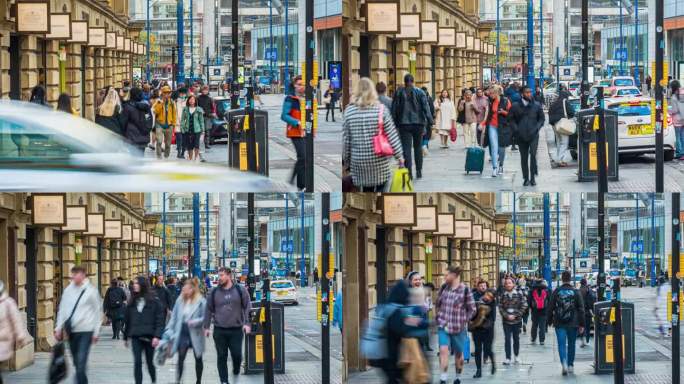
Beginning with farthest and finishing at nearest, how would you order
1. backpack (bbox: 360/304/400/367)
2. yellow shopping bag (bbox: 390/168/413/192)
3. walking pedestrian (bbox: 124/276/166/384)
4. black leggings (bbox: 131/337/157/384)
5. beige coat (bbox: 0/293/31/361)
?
yellow shopping bag (bbox: 390/168/413/192) < black leggings (bbox: 131/337/157/384) < walking pedestrian (bbox: 124/276/166/384) < beige coat (bbox: 0/293/31/361) < backpack (bbox: 360/304/400/367)

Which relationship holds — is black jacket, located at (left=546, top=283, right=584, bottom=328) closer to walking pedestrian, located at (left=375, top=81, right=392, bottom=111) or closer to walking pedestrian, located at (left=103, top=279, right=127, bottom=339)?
walking pedestrian, located at (left=375, top=81, right=392, bottom=111)

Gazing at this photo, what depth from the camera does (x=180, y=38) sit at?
31.6 meters

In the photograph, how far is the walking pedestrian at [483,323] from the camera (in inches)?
980

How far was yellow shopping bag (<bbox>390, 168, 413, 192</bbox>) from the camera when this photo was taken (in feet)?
80.0

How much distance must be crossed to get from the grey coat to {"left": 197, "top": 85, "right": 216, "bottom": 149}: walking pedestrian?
9469mm

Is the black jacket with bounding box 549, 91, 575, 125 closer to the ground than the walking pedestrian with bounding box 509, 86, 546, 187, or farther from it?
farther from it

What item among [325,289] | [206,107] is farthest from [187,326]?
[206,107]

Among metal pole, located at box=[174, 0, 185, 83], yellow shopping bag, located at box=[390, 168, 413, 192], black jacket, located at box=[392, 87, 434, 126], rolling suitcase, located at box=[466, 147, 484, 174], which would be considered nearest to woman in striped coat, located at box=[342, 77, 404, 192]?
yellow shopping bag, located at box=[390, 168, 413, 192]

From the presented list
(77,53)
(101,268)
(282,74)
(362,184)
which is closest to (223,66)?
(282,74)

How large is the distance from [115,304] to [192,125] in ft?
22.2

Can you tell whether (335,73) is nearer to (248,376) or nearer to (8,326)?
(248,376)

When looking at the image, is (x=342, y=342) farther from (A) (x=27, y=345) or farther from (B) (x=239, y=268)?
(A) (x=27, y=345)

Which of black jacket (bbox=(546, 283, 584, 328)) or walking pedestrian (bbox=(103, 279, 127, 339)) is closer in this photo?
walking pedestrian (bbox=(103, 279, 127, 339))

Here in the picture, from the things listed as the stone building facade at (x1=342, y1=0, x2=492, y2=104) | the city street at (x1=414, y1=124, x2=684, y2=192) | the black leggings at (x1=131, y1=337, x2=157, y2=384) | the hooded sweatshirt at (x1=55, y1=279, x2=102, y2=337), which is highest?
the stone building facade at (x1=342, y1=0, x2=492, y2=104)
